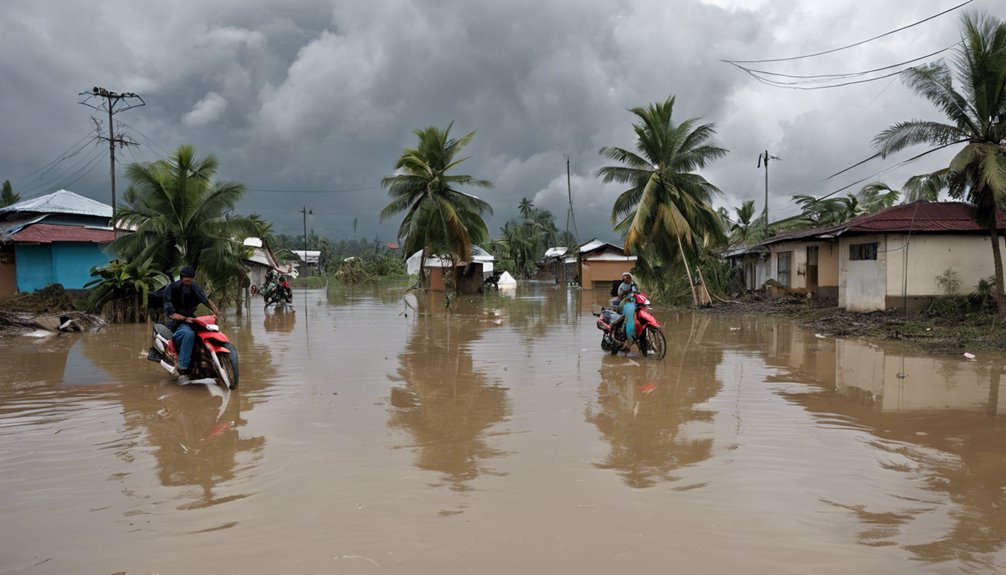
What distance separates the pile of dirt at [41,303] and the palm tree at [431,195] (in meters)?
12.4

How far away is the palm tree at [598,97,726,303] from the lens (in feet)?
74.9

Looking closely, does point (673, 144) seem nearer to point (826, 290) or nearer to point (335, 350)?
point (826, 290)

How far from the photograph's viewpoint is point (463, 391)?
838cm

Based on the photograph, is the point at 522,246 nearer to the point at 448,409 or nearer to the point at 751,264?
the point at 751,264

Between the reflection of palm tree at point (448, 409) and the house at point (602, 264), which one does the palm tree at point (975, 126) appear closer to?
the reflection of palm tree at point (448, 409)

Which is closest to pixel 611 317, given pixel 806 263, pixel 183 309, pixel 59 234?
pixel 183 309

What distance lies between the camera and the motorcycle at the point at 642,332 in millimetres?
10922

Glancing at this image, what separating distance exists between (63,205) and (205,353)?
727 inches

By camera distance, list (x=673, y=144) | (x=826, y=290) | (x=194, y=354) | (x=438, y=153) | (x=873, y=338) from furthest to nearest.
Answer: (x=438, y=153) → (x=673, y=144) → (x=826, y=290) → (x=873, y=338) → (x=194, y=354)

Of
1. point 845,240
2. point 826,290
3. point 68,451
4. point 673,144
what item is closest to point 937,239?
point 845,240

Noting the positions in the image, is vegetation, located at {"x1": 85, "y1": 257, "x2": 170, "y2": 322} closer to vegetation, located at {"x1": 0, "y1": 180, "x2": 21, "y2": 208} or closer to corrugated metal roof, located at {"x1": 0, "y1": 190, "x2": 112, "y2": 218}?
corrugated metal roof, located at {"x1": 0, "y1": 190, "x2": 112, "y2": 218}

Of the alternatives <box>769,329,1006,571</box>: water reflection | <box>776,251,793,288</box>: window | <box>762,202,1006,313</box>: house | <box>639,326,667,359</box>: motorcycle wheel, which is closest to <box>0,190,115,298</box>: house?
<box>639,326,667,359</box>: motorcycle wheel

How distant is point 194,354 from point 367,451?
397 centimetres

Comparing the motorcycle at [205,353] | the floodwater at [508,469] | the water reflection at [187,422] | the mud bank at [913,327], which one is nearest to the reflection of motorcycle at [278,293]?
the water reflection at [187,422]
